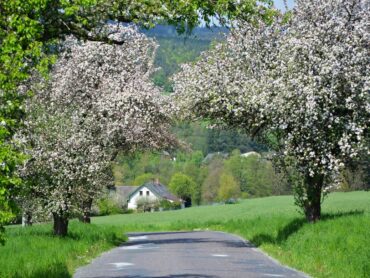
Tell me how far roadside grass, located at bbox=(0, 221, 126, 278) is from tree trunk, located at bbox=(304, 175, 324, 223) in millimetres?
8421

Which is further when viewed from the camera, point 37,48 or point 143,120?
point 143,120

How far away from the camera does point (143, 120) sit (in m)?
47.0

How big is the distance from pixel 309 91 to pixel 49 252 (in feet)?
36.2

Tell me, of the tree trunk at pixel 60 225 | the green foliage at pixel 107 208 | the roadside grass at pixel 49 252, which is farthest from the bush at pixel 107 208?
the tree trunk at pixel 60 225

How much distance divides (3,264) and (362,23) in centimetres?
1691

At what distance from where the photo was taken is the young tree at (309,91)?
96.1ft

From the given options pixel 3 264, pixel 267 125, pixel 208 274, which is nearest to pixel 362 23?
pixel 267 125

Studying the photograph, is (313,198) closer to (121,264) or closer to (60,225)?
(121,264)

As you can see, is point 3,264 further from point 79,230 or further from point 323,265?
point 79,230

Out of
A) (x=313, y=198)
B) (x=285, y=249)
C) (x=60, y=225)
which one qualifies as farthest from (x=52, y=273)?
(x=60, y=225)

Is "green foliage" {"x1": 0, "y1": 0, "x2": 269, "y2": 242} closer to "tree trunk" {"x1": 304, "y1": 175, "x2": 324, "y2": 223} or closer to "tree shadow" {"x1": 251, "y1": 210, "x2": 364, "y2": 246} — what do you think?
"tree shadow" {"x1": 251, "y1": 210, "x2": 364, "y2": 246}

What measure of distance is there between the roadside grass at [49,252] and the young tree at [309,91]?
7.97 metres

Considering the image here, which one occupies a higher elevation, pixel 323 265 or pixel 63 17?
pixel 63 17

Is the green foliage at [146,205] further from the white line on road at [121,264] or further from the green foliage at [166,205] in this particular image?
the white line on road at [121,264]
